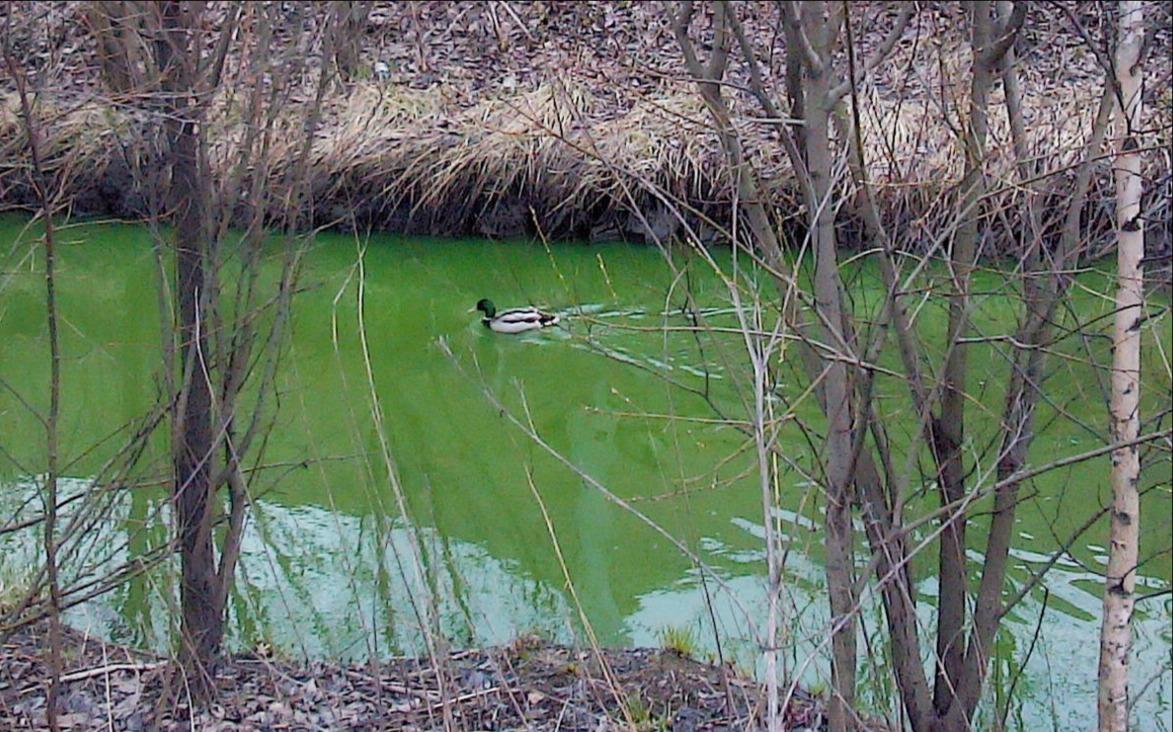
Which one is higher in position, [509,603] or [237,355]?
[237,355]

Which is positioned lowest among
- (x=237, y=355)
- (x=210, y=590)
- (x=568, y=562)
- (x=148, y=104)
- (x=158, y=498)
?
(x=568, y=562)

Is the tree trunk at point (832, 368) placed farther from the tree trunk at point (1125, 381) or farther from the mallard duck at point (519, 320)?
the mallard duck at point (519, 320)

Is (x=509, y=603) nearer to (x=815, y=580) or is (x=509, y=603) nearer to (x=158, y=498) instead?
(x=815, y=580)

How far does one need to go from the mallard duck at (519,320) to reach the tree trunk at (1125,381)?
480 cm

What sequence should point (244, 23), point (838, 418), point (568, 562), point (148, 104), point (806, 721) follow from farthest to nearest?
point (568, 562) → point (806, 721) → point (244, 23) → point (148, 104) → point (838, 418)

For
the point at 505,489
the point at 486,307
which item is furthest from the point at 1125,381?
the point at 486,307

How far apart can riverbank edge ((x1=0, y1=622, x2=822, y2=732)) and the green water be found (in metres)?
0.13

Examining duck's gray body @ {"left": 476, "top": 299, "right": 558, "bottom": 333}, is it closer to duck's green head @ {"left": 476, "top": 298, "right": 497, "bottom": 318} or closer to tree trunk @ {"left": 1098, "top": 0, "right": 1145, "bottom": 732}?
duck's green head @ {"left": 476, "top": 298, "right": 497, "bottom": 318}

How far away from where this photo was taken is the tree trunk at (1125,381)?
2594 millimetres

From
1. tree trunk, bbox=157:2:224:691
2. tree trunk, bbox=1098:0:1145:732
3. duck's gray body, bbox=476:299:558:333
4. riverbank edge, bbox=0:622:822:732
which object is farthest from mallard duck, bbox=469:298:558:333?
tree trunk, bbox=1098:0:1145:732

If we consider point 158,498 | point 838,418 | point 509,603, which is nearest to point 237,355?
point 158,498

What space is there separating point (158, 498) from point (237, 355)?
0.49 m

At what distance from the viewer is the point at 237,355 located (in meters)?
2.96

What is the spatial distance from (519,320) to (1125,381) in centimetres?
487
